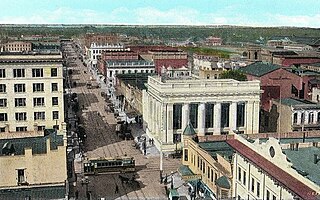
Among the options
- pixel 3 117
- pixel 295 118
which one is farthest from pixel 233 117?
pixel 3 117

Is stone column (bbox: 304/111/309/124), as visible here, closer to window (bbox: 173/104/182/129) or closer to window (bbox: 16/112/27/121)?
window (bbox: 173/104/182/129)

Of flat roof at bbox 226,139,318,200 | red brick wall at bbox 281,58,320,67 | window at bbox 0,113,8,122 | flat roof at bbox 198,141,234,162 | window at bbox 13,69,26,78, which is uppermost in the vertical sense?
window at bbox 13,69,26,78

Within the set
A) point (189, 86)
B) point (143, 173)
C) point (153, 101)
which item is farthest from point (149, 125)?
point (143, 173)

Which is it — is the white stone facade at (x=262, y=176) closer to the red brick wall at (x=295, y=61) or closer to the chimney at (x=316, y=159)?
the chimney at (x=316, y=159)

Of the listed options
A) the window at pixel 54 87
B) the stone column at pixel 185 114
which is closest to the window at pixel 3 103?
the window at pixel 54 87

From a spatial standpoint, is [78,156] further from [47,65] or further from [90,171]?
[47,65]

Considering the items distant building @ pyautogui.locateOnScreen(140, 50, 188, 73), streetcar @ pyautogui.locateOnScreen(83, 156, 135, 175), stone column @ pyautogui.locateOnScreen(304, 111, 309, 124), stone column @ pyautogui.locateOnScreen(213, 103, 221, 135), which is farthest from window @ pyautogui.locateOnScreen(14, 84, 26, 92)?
distant building @ pyautogui.locateOnScreen(140, 50, 188, 73)

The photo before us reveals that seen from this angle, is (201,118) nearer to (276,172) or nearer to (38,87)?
(38,87)
